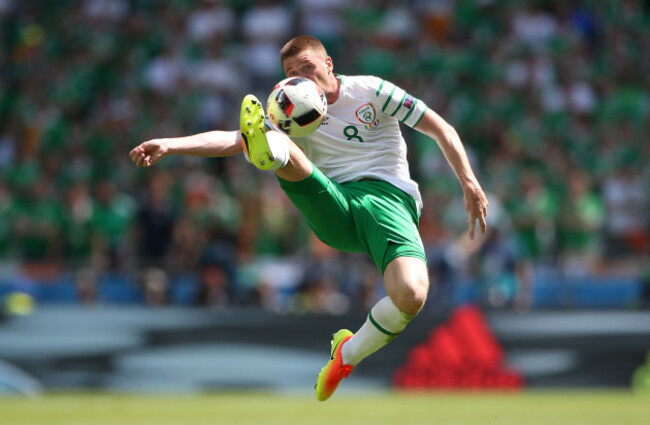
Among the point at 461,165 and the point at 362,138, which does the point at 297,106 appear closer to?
the point at 362,138

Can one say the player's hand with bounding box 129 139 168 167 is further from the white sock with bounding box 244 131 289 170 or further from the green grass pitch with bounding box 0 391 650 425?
the green grass pitch with bounding box 0 391 650 425

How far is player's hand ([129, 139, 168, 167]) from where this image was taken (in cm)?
565

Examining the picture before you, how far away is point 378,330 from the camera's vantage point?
6.54 metres

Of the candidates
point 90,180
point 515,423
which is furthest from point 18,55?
point 515,423

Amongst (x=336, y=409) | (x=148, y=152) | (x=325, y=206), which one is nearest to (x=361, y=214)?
(x=325, y=206)

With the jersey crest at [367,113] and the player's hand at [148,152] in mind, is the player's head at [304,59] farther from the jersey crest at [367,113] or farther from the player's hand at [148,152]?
the player's hand at [148,152]

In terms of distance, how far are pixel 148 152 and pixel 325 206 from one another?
122 cm

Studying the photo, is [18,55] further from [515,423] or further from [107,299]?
[515,423]

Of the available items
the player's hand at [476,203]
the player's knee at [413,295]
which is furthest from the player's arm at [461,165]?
the player's knee at [413,295]

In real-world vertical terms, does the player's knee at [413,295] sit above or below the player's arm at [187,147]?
below

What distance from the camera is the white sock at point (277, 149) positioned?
5.85 m

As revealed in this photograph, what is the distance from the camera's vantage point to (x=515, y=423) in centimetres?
870

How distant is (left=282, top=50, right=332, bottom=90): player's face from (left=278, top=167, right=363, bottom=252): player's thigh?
0.62m

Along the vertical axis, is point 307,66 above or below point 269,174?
below
